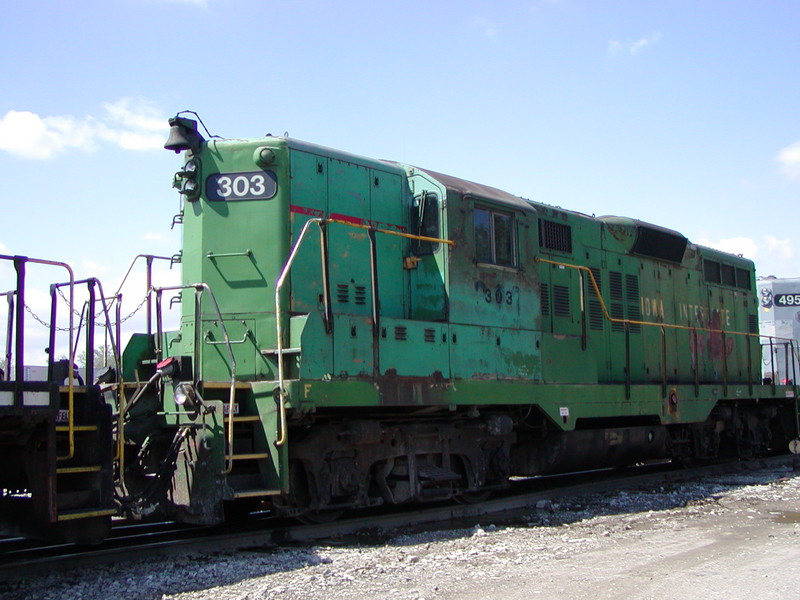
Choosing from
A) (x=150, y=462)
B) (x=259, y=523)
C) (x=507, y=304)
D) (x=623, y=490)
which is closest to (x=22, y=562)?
(x=150, y=462)

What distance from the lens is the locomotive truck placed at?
18.9 feet

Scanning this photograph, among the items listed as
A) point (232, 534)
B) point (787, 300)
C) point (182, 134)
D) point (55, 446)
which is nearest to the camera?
point (55, 446)

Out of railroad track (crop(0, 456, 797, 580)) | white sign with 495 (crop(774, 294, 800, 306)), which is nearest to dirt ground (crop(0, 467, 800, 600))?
railroad track (crop(0, 456, 797, 580))

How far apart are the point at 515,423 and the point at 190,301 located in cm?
393

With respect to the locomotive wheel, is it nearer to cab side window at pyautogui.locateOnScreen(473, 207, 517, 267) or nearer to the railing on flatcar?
the railing on flatcar

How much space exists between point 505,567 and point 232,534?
7.93ft

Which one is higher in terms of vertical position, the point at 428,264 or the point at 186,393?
the point at 428,264

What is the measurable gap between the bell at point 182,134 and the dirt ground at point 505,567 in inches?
150

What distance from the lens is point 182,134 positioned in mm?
7730

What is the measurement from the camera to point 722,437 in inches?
535

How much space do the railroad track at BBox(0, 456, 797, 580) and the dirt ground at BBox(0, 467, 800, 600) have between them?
0.66 feet

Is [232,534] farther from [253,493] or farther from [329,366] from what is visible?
[329,366]

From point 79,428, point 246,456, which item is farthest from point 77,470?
point 246,456

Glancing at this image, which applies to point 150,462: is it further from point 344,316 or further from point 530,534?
point 530,534
